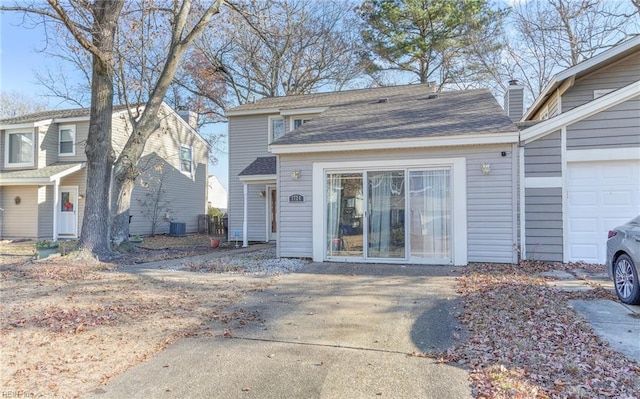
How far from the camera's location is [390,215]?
28.6ft

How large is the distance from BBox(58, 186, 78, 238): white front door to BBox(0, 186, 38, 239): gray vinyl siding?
0.85 m

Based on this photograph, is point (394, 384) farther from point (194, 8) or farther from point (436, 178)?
point (194, 8)

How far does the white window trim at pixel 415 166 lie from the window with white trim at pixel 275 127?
6616mm

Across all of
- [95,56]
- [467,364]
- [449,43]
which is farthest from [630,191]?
[449,43]

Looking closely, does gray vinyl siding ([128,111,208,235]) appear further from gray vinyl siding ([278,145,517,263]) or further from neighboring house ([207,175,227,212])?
neighboring house ([207,175,227,212])

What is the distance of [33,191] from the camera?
53.6ft

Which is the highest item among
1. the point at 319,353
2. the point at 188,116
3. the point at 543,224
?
the point at 188,116

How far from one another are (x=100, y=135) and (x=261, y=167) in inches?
220

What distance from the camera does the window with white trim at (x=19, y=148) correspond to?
16.9m

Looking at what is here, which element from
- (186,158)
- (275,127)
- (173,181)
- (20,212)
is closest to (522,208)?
(275,127)

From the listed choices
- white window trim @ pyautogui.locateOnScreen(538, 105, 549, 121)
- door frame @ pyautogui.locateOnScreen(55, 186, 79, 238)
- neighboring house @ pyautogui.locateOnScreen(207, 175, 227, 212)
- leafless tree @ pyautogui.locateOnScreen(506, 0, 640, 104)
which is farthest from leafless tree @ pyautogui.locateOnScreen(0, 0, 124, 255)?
neighboring house @ pyautogui.locateOnScreen(207, 175, 227, 212)

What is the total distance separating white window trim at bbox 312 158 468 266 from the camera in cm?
826

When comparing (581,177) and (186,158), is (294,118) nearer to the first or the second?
(186,158)

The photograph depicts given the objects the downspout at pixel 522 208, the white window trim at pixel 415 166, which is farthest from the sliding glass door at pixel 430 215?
the downspout at pixel 522 208
